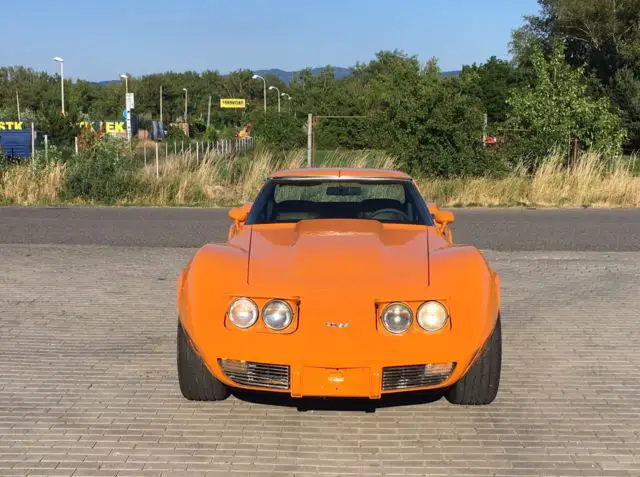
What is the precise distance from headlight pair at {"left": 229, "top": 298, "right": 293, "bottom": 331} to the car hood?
0.37 ft

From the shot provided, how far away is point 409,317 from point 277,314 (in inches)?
26.3

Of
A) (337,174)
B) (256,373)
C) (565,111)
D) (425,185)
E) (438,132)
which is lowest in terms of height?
(256,373)

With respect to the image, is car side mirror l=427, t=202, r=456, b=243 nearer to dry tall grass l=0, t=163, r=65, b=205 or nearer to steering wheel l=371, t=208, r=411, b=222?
steering wheel l=371, t=208, r=411, b=222

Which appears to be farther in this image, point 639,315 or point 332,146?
point 332,146

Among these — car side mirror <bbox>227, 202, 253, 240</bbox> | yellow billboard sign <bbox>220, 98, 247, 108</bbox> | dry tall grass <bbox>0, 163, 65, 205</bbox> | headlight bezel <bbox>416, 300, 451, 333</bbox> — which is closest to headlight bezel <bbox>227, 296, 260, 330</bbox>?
headlight bezel <bbox>416, 300, 451, 333</bbox>

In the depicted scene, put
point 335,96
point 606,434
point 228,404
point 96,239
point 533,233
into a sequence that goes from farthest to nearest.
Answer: point 335,96 < point 533,233 < point 96,239 < point 228,404 < point 606,434

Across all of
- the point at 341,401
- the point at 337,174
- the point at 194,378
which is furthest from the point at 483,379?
the point at 337,174

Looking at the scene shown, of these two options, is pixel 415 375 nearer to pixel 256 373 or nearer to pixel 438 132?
pixel 256 373

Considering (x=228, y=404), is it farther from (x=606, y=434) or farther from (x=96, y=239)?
(x=96, y=239)

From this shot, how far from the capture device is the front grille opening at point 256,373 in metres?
3.88

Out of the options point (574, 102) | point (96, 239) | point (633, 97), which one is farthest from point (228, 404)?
point (633, 97)

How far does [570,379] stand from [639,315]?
2.09m

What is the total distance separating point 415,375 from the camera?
393 cm

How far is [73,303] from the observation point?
7027mm
